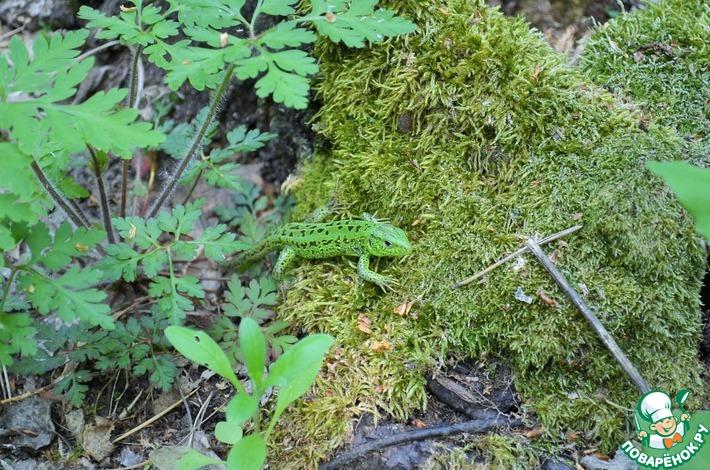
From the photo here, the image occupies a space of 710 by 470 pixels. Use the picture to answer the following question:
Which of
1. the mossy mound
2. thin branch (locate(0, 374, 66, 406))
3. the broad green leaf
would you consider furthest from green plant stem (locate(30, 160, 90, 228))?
the broad green leaf

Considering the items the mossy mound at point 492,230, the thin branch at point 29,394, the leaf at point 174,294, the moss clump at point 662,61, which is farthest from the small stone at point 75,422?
the moss clump at point 662,61

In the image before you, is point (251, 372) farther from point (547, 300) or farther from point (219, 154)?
point (219, 154)

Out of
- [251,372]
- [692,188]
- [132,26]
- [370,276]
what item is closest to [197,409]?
[251,372]

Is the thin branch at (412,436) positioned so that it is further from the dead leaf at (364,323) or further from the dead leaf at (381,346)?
the dead leaf at (364,323)

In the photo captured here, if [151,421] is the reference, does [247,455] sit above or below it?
above

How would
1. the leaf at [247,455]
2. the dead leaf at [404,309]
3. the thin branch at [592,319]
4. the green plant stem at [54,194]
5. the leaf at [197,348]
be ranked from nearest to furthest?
the leaf at [247,455], the leaf at [197,348], the thin branch at [592,319], the green plant stem at [54,194], the dead leaf at [404,309]

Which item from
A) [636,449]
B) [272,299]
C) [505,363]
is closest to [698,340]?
[636,449]
